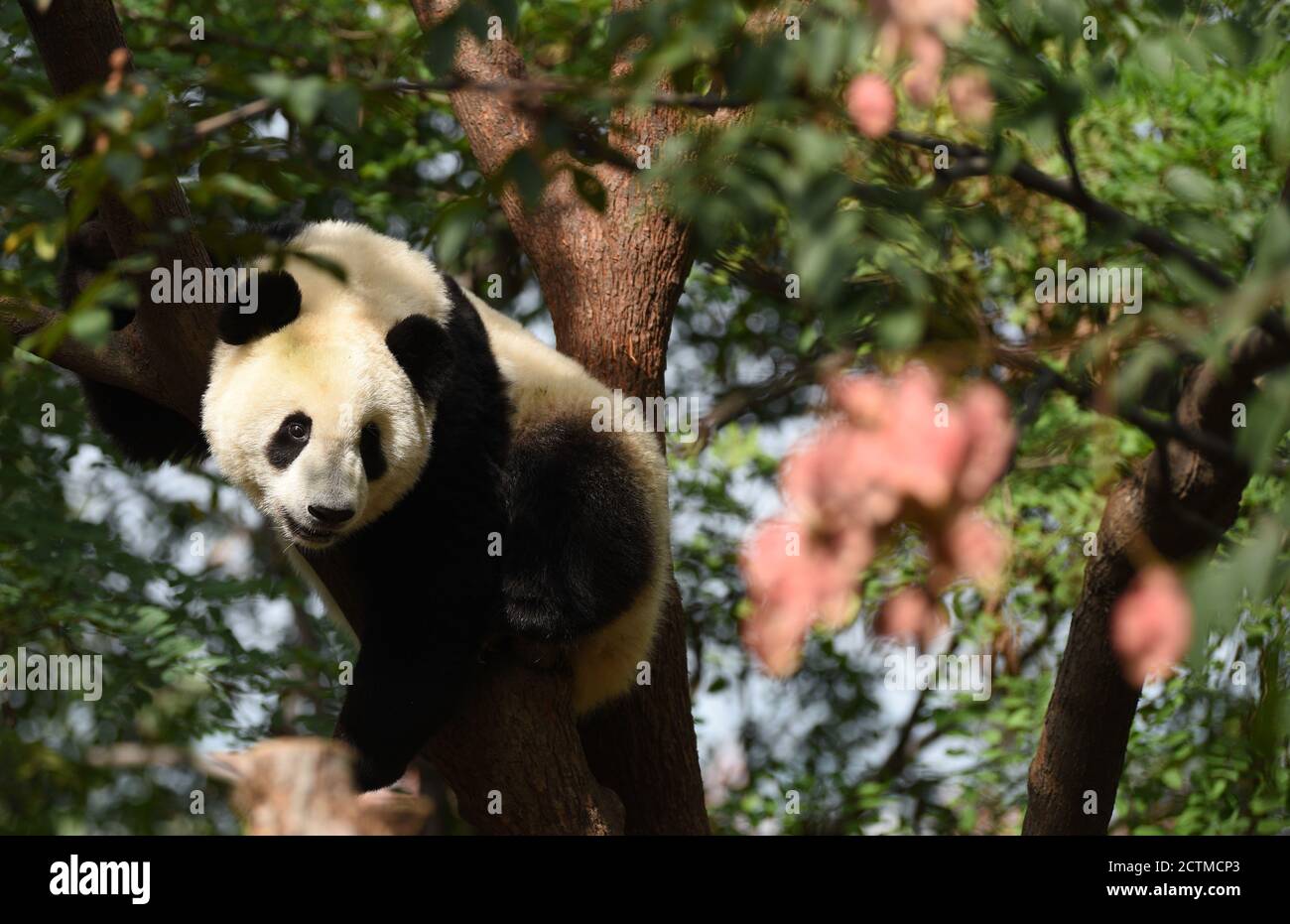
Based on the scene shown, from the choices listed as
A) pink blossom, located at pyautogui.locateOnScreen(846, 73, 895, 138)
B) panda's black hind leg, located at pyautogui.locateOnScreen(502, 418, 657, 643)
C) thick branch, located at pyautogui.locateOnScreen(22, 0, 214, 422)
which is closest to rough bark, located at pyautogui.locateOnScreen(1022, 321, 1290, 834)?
pink blossom, located at pyautogui.locateOnScreen(846, 73, 895, 138)

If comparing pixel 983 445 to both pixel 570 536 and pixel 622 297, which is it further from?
pixel 622 297

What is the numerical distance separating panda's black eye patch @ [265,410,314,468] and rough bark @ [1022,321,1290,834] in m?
2.39

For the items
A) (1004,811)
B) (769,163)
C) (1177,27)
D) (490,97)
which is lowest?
(1004,811)

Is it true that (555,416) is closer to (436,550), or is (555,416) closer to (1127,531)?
(436,550)

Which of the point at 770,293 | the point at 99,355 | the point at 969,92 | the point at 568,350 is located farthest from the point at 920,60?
the point at 770,293

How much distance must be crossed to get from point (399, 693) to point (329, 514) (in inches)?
24.6

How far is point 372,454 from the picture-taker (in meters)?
3.96

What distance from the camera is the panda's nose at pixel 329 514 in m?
3.64

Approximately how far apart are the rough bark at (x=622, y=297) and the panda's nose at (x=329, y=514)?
1.51 meters

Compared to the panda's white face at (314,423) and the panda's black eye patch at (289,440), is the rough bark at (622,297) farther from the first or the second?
the panda's black eye patch at (289,440)

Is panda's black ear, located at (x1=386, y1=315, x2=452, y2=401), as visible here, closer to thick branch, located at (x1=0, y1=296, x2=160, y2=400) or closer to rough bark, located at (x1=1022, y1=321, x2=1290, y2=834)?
thick branch, located at (x1=0, y1=296, x2=160, y2=400)

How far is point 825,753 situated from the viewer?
7.84 meters
